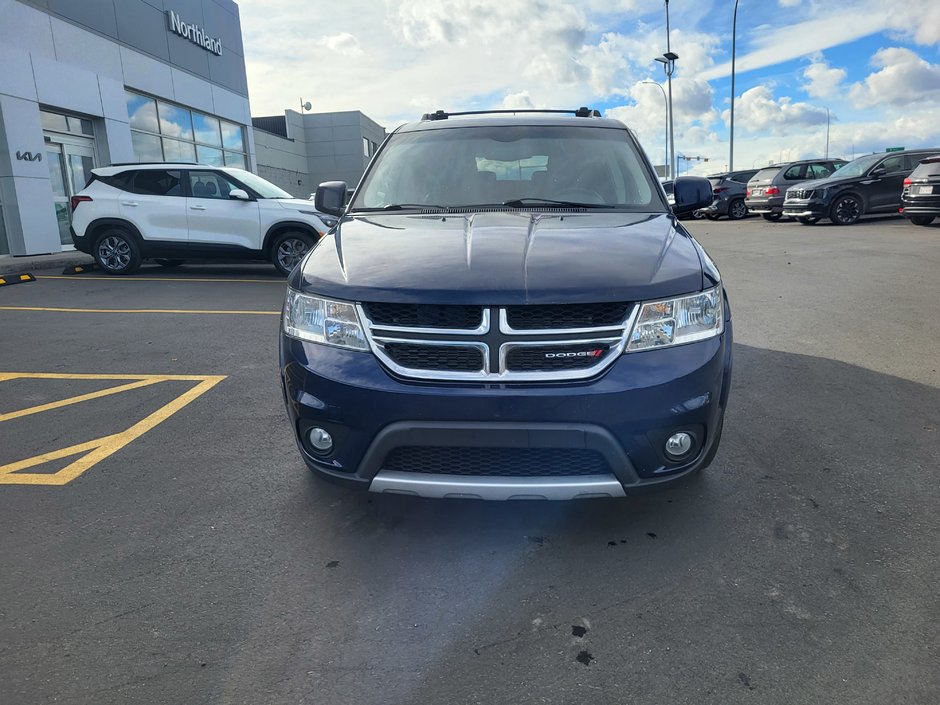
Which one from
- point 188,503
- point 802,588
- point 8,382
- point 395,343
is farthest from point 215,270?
point 802,588

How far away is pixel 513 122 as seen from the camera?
4.21 m

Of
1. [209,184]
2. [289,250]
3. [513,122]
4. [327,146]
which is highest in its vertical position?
[327,146]

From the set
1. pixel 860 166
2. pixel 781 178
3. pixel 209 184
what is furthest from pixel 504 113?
pixel 781 178

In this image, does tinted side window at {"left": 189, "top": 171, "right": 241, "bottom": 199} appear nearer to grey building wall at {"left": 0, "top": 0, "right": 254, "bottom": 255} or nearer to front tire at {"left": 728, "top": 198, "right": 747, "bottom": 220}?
grey building wall at {"left": 0, "top": 0, "right": 254, "bottom": 255}

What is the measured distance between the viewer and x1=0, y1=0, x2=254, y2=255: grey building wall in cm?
1341

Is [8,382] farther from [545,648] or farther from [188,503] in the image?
[545,648]

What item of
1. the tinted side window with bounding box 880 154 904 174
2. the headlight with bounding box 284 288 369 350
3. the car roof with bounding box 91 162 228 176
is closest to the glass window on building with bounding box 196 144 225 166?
the car roof with bounding box 91 162 228 176

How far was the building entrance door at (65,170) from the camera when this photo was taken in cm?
1477

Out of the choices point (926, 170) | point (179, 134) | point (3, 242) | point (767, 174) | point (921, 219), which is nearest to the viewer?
point (3, 242)

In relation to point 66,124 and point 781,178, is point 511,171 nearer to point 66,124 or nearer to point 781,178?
point 66,124

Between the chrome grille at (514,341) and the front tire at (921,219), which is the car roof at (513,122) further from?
the front tire at (921,219)

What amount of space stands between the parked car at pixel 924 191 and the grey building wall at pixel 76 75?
59.9ft

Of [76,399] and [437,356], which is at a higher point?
[437,356]

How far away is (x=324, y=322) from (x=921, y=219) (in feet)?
56.9
